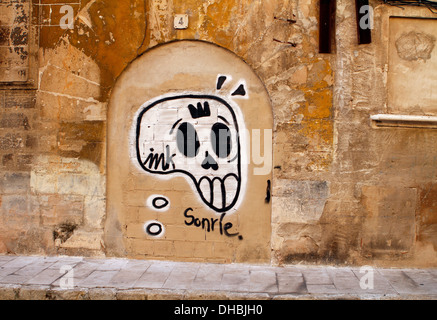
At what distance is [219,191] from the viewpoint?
549 cm

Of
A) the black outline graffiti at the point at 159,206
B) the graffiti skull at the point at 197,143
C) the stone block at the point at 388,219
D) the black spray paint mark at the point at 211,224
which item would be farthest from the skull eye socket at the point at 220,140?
the stone block at the point at 388,219

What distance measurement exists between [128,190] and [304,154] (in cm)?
263

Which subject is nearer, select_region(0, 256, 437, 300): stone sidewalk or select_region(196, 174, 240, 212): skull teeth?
select_region(0, 256, 437, 300): stone sidewalk

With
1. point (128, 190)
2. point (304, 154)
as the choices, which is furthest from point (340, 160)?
point (128, 190)

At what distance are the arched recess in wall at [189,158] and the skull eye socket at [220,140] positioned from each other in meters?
0.01

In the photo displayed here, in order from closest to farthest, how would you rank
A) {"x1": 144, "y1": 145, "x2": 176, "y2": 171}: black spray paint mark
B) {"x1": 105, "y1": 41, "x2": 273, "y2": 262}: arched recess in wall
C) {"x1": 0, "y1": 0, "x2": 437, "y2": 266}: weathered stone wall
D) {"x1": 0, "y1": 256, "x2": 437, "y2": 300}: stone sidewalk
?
{"x1": 0, "y1": 256, "x2": 437, "y2": 300}: stone sidewalk < {"x1": 0, "y1": 0, "x2": 437, "y2": 266}: weathered stone wall < {"x1": 105, "y1": 41, "x2": 273, "y2": 262}: arched recess in wall < {"x1": 144, "y1": 145, "x2": 176, "y2": 171}: black spray paint mark

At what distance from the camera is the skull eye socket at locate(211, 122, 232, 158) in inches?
216

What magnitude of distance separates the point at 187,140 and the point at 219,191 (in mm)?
881

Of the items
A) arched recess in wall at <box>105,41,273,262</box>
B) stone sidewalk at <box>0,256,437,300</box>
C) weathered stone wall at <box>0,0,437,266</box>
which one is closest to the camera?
stone sidewalk at <box>0,256,437,300</box>

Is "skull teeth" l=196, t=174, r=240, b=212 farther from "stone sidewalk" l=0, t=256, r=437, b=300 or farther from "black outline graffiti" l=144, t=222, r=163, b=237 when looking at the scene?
"stone sidewalk" l=0, t=256, r=437, b=300

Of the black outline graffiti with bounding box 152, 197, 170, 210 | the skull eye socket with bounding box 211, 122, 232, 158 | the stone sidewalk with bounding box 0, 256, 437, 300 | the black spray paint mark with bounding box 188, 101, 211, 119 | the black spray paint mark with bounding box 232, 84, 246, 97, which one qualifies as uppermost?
the black spray paint mark with bounding box 232, 84, 246, 97

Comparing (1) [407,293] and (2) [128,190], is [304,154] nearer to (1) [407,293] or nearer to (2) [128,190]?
(1) [407,293]

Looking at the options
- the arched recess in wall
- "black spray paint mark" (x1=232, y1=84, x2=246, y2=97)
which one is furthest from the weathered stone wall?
"black spray paint mark" (x1=232, y1=84, x2=246, y2=97)
